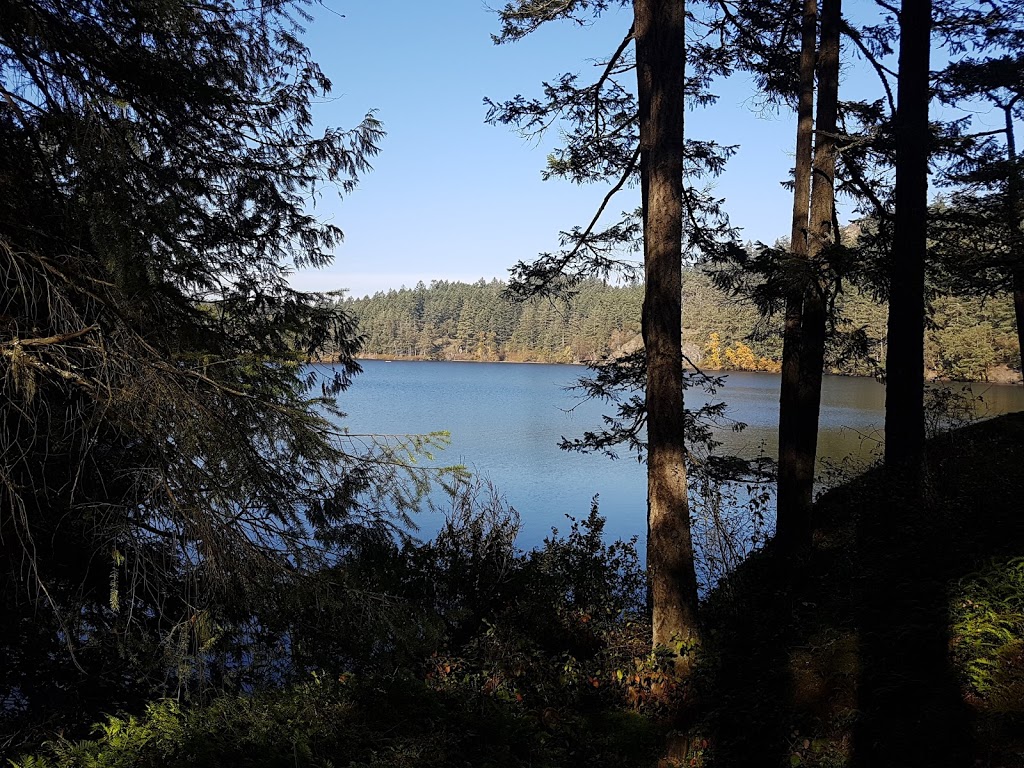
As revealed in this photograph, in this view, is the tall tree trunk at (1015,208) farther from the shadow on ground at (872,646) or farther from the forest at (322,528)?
the shadow on ground at (872,646)

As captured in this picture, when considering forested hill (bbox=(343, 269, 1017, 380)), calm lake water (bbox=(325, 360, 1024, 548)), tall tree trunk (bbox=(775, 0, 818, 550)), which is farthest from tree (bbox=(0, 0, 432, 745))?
forested hill (bbox=(343, 269, 1017, 380))

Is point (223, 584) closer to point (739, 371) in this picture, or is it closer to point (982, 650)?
point (982, 650)

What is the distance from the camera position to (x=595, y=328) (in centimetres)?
7981

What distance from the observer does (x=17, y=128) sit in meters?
4.32

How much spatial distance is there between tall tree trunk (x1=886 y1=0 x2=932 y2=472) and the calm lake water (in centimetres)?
403

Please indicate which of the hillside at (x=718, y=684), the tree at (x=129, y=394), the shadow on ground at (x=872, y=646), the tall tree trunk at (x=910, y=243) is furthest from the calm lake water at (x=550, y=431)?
the tree at (x=129, y=394)

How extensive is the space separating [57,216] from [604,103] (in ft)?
23.3

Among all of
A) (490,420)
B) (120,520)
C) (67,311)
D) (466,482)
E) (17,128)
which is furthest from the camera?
(490,420)

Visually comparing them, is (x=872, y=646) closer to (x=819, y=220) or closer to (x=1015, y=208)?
(x=819, y=220)

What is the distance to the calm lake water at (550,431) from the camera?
15719 mm

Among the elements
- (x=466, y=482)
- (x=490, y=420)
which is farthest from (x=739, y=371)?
(x=466, y=482)

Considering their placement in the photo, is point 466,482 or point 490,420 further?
point 490,420

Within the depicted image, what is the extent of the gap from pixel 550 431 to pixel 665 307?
22575 mm

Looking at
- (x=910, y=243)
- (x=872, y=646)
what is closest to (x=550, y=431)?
(x=910, y=243)
